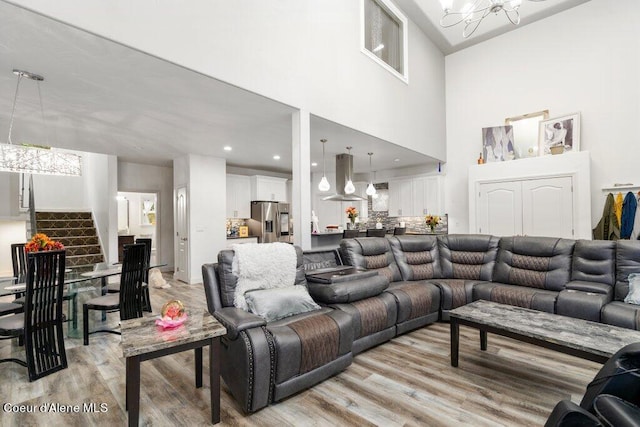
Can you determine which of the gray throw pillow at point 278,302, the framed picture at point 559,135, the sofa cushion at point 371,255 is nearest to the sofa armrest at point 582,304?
the sofa cushion at point 371,255

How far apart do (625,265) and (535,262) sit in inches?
30.8

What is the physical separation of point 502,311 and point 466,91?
18.4ft

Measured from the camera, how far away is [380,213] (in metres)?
8.34

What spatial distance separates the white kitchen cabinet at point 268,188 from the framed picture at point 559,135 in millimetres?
6013

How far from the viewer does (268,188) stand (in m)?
8.16

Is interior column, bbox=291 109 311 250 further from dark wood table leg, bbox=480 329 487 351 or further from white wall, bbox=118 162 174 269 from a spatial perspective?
white wall, bbox=118 162 174 269

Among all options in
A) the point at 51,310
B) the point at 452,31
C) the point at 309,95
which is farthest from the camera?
the point at 452,31

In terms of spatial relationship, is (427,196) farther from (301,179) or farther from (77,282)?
(77,282)

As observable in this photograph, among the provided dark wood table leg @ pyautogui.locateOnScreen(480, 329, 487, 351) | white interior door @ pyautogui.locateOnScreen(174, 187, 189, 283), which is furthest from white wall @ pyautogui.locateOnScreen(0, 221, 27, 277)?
dark wood table leg @ pyautogui.locateOnScreen(480, 329, 487, 351)

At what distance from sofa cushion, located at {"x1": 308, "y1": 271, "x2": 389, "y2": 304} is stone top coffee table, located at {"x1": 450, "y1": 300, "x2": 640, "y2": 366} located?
771 millimetres

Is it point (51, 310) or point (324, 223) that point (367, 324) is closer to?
point (51, 310)

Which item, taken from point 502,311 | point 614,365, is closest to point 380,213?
point 502,311

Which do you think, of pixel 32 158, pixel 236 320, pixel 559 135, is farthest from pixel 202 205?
pixel 559 135

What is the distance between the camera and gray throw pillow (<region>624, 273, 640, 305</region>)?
114 inches
